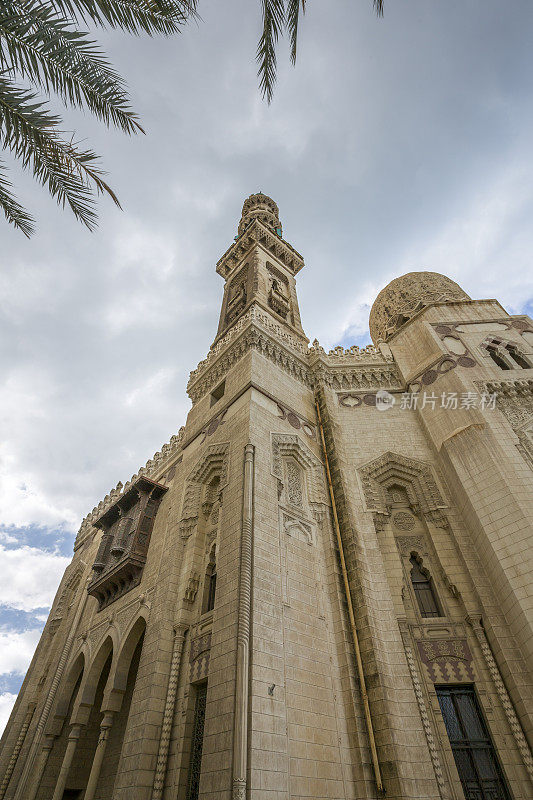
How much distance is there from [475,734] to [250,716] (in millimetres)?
4511

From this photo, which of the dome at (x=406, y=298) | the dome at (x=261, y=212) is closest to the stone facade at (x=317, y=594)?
the dome at (x=406, y=298)

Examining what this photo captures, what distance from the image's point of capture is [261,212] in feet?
85.0

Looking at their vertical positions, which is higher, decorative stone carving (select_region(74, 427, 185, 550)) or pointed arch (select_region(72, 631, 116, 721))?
decorative stone carving (select_region(74, 427, 185, 550))

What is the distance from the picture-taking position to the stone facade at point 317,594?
23.0 ft

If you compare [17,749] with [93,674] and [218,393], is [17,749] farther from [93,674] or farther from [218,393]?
[218,393]

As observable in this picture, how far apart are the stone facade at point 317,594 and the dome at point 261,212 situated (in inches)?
512

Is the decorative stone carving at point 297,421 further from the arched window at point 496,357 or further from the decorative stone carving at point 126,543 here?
the arched window at point 496,357

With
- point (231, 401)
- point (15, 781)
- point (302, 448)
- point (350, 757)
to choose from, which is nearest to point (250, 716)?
point (350, 757)

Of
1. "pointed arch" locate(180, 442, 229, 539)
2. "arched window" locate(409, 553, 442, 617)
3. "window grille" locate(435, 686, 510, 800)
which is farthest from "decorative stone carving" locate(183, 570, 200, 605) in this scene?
"window grille" locate(435, 686, 510, 800)

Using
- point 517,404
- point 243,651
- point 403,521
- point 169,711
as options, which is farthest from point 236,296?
point 169,711

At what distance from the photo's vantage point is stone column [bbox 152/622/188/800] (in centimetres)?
721

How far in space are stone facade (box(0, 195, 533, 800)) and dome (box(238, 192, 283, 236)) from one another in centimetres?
1301

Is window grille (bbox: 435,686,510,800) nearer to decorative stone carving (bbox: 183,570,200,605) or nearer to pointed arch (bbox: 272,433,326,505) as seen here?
pointed arch (bbox: 272,433,326,505)


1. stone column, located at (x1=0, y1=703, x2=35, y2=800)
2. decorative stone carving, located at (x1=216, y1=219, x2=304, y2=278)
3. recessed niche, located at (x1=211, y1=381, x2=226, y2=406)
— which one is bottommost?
stone column, located at (x1=0, y1=703, x2=35, y2=800)
